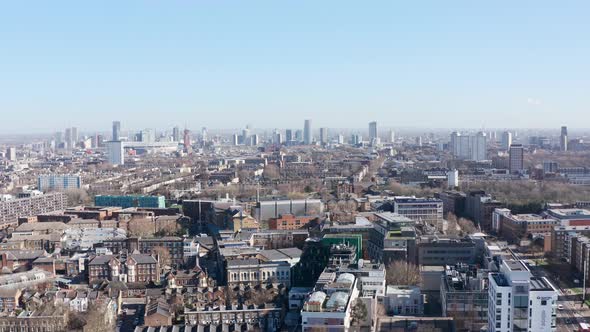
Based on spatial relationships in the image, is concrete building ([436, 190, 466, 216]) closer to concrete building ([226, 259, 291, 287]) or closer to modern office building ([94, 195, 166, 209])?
concrete building ([226, 259, 291, 287])

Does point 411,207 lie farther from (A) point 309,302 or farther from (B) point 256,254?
(A) point 309,302

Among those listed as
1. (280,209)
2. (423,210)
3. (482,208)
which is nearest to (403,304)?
(423,210)

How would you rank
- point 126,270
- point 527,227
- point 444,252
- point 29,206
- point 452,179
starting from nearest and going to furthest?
point 126,270
point 444,252
point 527,227
point 29,206
point 452,179

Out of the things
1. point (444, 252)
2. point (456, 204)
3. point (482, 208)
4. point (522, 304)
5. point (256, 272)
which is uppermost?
point (522, 304)

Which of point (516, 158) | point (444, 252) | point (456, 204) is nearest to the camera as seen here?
point (444, 252)

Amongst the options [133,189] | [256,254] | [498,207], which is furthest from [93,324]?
[133,189]

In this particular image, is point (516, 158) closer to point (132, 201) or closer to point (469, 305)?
point (132, 201)

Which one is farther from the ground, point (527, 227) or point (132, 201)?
point (527, 227)

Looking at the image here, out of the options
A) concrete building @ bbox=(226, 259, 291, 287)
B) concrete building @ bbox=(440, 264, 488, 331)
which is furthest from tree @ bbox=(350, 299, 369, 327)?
concrete building @ bbox=(226, 259, 291, 287)
